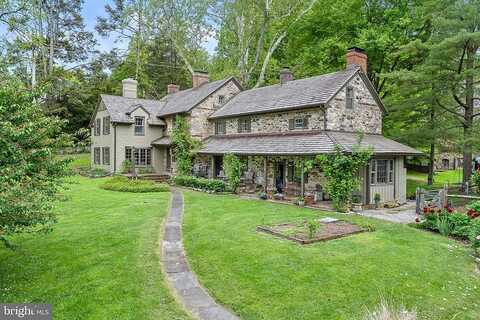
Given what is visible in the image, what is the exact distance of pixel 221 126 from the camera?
2734cm

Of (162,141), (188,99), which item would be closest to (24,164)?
(162,141)

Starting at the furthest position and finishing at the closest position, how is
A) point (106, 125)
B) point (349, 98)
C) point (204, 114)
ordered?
point (106, 125)
point (204, 114)
point (349, 98)

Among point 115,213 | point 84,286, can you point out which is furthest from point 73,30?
point 84,286

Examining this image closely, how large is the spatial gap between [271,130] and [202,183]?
18.8ft

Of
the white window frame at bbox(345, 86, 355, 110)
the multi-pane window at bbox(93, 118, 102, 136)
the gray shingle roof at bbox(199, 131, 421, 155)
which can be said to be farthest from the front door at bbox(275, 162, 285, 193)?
the multi-pane window at bbox(93, 118, 102, 136)

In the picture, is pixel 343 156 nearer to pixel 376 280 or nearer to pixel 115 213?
pixel 376 280

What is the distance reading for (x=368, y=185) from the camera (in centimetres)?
1786

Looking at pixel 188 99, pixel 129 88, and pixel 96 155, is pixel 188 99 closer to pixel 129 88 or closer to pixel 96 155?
pixel 129 88

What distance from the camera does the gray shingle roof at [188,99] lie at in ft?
91.7

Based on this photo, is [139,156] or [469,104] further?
[139,156]

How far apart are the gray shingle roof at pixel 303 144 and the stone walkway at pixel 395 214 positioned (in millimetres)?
2932

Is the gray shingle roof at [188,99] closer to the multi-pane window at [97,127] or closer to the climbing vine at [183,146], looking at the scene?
the climbing vine at [183,146]

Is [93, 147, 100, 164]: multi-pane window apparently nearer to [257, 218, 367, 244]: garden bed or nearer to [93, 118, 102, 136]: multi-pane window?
[93, 118, 102, 136]: multi-pane window

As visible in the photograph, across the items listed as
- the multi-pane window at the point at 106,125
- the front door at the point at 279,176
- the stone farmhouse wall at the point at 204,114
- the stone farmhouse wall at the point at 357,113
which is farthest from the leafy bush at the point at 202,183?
the multi-pane window at the point at 106,125
